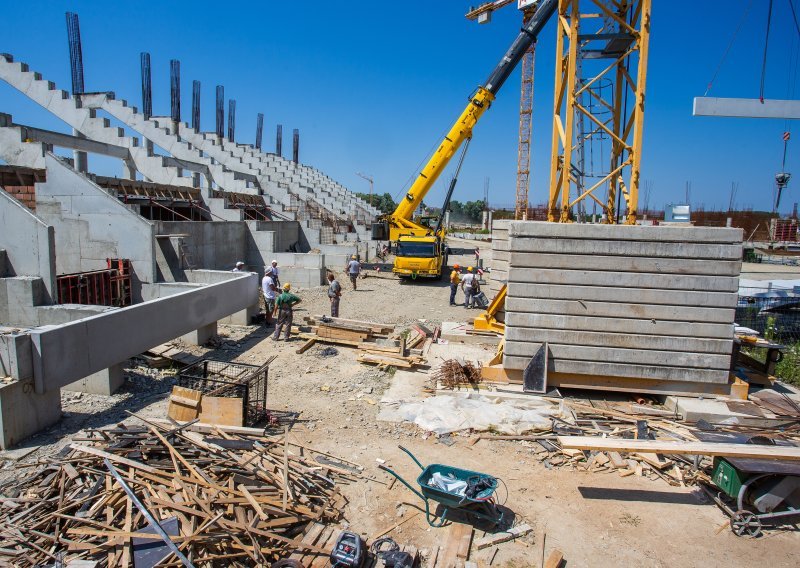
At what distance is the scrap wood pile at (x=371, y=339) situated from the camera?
10414mm

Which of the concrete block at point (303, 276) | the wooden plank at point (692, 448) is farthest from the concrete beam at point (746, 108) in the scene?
the concrete block at point (303, 276)

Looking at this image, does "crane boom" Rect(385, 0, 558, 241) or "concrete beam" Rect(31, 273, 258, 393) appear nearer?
"concrete beam" Rect(31, 273, 258, 393)

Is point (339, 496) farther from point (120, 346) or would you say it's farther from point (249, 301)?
point (249, 301)

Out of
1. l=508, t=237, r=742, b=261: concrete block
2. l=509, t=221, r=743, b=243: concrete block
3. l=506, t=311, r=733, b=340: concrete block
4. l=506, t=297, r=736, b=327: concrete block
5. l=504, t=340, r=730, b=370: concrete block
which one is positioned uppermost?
l=509, t=221, r=743, b=243: concrete block

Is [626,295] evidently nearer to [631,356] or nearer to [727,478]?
[631,356]

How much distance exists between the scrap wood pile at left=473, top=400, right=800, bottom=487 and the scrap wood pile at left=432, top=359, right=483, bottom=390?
1.64 meters

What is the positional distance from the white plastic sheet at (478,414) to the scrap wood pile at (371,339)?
83.3 inches

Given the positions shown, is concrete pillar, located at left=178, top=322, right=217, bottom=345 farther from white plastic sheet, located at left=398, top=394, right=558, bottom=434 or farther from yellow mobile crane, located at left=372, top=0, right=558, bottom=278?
yellow mobile crane, located at left=372, top=0, right=558, bottom=278

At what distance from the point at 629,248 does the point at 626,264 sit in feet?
0.90

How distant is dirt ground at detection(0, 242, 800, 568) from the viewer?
16.1 ft

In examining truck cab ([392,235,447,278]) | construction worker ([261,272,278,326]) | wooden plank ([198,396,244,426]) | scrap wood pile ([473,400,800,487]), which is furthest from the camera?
truck cab ([392,235,447,278])

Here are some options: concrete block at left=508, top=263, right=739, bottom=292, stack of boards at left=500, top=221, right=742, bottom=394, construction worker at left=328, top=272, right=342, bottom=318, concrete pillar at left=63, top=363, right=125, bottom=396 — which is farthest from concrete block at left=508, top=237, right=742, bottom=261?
concrete pillar at left=63, top=363, right=125, bottom=396

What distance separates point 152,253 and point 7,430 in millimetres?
8976

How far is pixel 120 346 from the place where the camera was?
8188 mm
